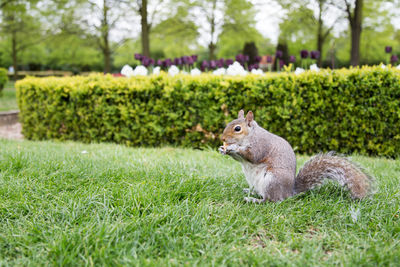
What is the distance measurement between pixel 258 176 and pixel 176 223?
0.69 meters

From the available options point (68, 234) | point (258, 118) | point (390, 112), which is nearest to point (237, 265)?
point (68, 234)

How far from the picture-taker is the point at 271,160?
217 centimetres

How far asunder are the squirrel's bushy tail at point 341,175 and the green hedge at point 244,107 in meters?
2.40

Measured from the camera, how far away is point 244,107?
475 centimetres

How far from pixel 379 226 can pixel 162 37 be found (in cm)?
1438

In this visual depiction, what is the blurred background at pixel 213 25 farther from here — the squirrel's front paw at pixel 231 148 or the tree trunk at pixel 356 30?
the squirrel's front paw at pixel 231 148

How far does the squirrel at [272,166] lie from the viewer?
7.00ft

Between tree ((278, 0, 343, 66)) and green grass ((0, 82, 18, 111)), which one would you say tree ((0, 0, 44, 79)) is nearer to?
green grass ((0, 82, 18, 111))

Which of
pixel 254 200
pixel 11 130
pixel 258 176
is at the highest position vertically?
pixel 258 176

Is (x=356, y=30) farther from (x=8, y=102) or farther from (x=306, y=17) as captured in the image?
(x=8, y=102)

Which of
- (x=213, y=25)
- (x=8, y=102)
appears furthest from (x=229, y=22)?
(x=8, y=102)

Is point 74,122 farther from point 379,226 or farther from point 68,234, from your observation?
point 379,226

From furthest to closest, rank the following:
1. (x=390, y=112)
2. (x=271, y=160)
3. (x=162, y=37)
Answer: (x=162, y=37)
(x=390, y=112)
(x=271, y=160)

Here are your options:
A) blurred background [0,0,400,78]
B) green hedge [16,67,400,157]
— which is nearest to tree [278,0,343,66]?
blurred background [0,0,400,78]
